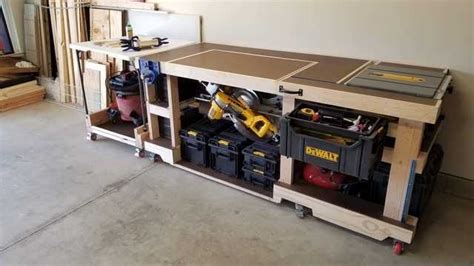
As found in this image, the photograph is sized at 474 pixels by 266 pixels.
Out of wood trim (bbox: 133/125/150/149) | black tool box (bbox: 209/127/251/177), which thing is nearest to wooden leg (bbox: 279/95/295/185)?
black tool box (bbox: 209/127/251/177)

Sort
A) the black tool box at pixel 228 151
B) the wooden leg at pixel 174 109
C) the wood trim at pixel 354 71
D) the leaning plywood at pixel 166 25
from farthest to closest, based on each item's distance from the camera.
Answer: the leaning plywood at pixel 166 25 → the wooden leg at pixel 174 109 → the black tool box at pixel 228 151 → the wood trim at pixel 354 71

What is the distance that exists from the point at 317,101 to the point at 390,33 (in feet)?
2.74

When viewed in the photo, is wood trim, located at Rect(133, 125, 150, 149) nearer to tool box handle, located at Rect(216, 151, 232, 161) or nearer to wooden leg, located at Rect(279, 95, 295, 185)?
tool box handle, located at Rect(216, 151, 232, 161)

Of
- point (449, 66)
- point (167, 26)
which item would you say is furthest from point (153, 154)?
point (449, 66)

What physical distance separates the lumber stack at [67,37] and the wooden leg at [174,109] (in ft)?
6.01

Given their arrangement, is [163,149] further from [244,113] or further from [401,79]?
[401,79]

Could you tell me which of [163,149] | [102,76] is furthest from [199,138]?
[102,76]

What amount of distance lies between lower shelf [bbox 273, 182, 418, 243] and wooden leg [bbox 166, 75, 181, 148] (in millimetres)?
918

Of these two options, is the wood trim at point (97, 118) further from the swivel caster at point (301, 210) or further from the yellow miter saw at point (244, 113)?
the swivel caster at point (301, 210)

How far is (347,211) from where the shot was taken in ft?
7.09

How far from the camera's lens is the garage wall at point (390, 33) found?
230 cm

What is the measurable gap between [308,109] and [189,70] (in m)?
Answer: 0.86

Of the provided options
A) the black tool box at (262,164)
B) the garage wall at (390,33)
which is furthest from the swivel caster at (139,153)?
the garage wall at (390,33)

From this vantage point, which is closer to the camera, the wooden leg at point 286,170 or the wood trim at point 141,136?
the wooden leg at point 286,170
